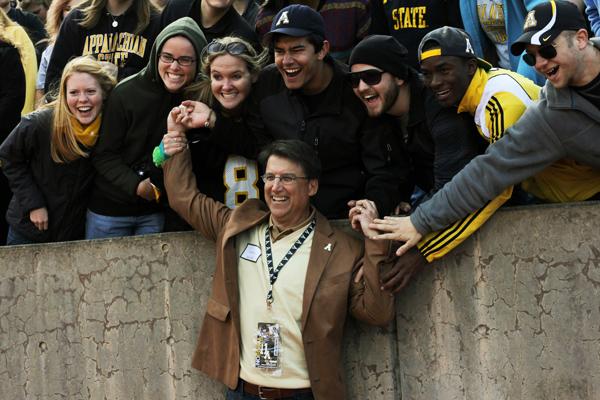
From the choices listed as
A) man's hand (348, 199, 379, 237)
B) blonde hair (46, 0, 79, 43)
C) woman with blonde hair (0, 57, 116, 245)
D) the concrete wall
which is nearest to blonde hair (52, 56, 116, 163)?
woman with blonde hair (0, 57, 116, 245)

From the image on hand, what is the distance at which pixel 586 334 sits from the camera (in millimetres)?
5379

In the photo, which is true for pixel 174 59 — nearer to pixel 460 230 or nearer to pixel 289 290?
pixel 289 290

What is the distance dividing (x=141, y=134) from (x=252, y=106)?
2.65 feet

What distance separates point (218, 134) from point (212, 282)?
91 centimetres

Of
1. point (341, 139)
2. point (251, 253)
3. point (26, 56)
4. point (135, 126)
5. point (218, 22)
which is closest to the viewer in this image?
point (251, 253)

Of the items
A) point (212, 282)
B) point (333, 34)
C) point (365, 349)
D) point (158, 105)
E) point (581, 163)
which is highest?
point (333, 34)

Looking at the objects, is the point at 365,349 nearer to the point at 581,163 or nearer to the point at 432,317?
the point at 432,317

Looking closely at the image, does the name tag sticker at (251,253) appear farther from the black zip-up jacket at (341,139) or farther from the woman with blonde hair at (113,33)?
the woman with blonde hair at (113,33)

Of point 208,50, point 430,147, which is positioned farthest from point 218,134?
point 430,147

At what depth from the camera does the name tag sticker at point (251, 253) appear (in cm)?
573

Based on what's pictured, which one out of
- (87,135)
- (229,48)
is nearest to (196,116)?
(229,48)

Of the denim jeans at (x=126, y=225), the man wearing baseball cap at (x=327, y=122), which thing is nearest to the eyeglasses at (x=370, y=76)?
the man wearing baseball cap at (x=327, y=122)

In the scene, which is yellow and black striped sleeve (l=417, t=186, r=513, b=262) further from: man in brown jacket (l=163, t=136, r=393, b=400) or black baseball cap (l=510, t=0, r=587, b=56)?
black baseball cap (l=510, t=0, r=587, b=56)

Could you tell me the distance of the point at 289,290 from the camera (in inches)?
220
